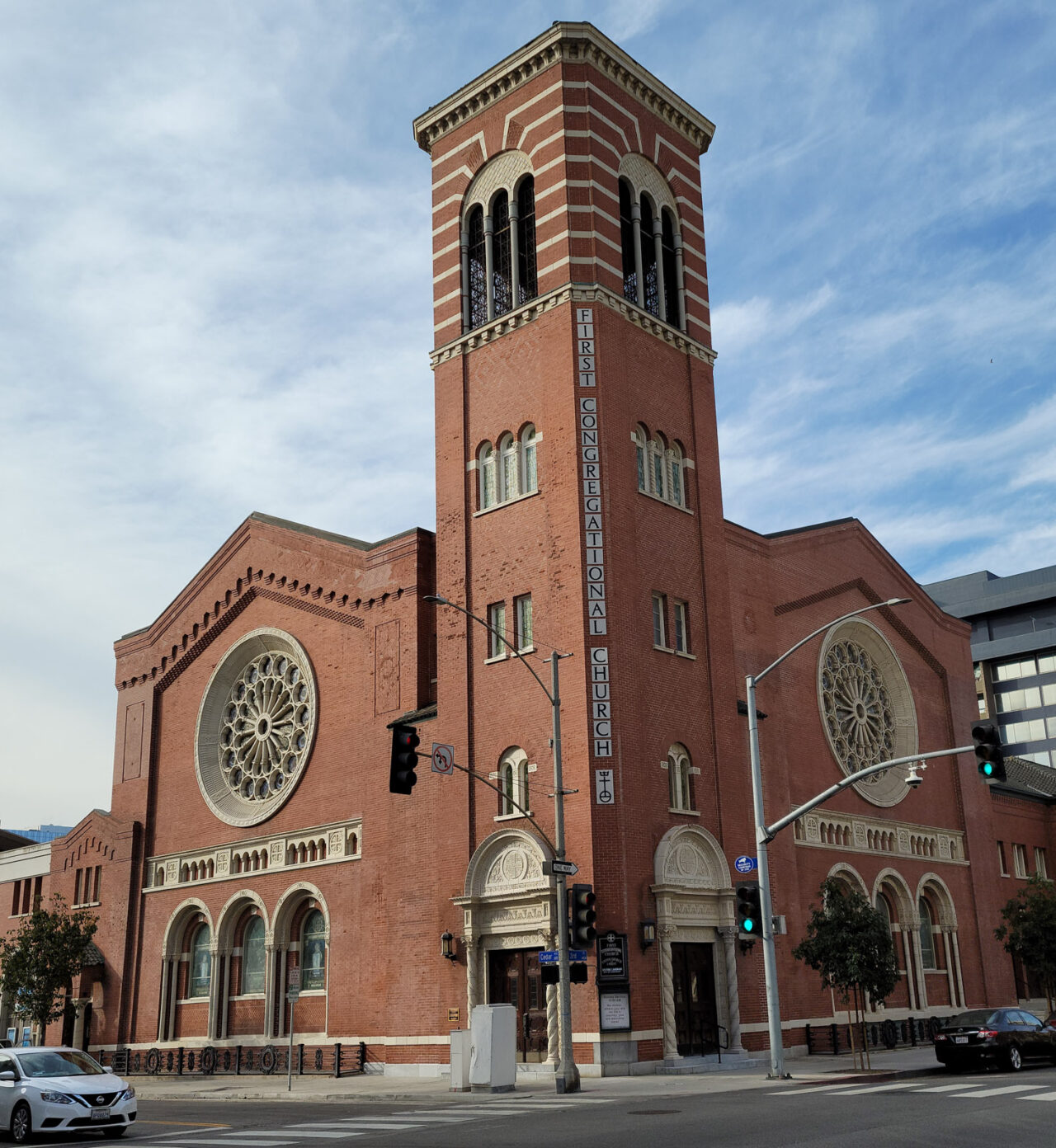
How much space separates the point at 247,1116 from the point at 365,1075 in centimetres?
1109

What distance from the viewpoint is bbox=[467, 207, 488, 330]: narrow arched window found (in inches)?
1567

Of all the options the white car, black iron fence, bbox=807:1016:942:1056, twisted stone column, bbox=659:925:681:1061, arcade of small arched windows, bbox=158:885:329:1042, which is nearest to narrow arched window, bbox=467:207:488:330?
arcade of small arched windows, bbox=158:885:329:1042

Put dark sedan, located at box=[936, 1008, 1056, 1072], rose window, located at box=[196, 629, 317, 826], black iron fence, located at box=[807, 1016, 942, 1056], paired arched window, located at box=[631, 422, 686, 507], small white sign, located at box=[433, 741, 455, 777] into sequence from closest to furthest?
dark sedan, located at box=[936, 1008, 1056, 1072] → small white sign, located at box=[433, 741, 455, 777] → black iron fence, located at box=[807, 1016, 942, 1056] → paired arched window, located at box=[631, 422, 686, 507] → rose window, located at box=[196, 629, 317, 826]

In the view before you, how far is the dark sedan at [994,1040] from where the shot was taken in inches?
1032

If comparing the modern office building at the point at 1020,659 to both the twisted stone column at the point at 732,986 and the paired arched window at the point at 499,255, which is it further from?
the twisted stone column at the point at 732,986

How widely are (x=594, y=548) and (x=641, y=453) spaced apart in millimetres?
4439

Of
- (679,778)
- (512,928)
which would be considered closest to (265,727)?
(512,928)

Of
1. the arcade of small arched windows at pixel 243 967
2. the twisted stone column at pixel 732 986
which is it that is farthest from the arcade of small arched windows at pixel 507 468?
the arcade of small arched windows at pixel 243 967

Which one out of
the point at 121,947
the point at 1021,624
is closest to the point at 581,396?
the point at 121,947

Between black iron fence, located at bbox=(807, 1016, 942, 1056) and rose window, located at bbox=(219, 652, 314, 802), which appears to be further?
rose window, located at bbox=(219, 652, 314, 802)

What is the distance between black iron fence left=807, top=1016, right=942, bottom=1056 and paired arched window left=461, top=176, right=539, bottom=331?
23.1 metres

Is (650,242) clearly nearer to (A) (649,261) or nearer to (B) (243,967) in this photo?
(A) (649,261)

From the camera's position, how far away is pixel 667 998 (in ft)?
100

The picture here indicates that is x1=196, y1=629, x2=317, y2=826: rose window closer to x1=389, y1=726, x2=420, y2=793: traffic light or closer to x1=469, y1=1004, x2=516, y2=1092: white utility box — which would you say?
x1=469, y1=1004, x2=516, y2=1092: white utility box
